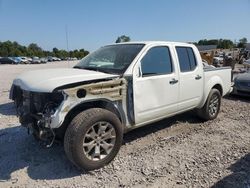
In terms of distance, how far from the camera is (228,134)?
5.38 metres

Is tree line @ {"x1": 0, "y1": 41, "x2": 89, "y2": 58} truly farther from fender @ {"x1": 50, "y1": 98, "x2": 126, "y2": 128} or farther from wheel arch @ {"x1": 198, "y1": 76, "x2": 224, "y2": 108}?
fender @ {"x1": 50, "y1": 98, "x2": 126, "y2": 128}

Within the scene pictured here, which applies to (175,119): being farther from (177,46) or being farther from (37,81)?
(37,81)

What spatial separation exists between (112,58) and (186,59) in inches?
63.1

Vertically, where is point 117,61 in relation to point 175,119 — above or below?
above

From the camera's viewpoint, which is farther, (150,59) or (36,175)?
(150,59)

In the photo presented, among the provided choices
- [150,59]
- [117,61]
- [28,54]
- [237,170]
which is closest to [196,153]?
[237,170]

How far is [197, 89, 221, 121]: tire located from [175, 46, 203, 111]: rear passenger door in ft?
1.36

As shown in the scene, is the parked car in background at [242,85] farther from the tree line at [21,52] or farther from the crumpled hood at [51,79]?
the tree line at [21,52]

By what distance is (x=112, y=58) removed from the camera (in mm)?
4738

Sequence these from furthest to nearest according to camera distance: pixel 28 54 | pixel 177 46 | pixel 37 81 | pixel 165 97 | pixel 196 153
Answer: pixel 28 54
pixel 177 46
pixel 165 97
pixel 196 153
pixel 37 81

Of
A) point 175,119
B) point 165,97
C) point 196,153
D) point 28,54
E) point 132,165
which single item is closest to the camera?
point 132,165

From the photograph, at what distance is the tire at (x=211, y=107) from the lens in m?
6.03

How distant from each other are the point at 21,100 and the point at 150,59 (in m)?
2.24

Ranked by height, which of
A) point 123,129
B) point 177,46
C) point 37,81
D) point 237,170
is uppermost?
point 177,46
